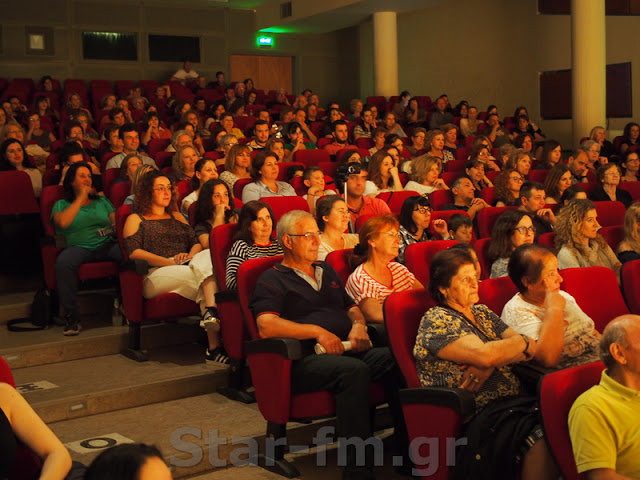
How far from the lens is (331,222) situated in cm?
320

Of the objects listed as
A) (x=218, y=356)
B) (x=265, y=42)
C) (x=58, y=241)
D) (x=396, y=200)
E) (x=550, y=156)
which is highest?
(x=265, y=42)

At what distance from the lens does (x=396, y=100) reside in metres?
9.27

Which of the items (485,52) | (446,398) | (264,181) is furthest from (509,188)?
(485,52)

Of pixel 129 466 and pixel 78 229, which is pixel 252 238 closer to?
pixel 78 229

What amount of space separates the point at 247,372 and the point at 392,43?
24.1ft

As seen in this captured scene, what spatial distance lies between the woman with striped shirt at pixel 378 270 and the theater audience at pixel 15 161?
100 inches

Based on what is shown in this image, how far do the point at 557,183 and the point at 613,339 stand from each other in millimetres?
3115

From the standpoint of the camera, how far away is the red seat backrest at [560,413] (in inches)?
63.4

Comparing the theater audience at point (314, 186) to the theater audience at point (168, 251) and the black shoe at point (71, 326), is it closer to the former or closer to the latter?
the theater audience at point (168, 251)

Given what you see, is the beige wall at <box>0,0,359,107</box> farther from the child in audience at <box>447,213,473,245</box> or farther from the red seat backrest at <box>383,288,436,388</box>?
the red seat backrest at <box>383,288,436,388</box>

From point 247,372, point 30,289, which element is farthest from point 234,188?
point 247,372

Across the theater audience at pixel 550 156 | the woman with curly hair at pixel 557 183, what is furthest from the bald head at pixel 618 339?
the theater audience at pixel 550 156

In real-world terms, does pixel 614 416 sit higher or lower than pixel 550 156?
lower

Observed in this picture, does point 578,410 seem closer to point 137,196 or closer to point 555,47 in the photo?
point 137,196
